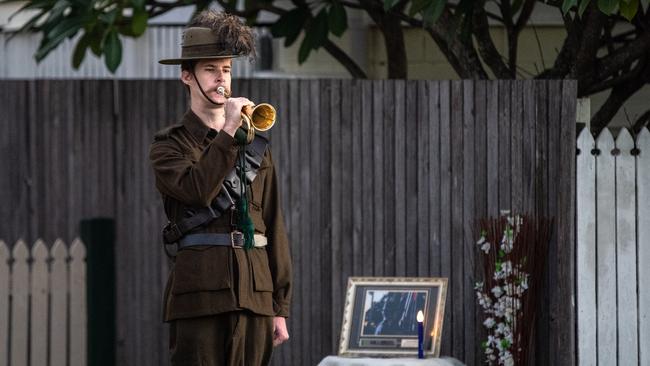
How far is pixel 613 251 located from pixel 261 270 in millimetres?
3164

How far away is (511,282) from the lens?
7.48m

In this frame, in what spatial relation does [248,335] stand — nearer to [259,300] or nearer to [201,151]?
[259,300]

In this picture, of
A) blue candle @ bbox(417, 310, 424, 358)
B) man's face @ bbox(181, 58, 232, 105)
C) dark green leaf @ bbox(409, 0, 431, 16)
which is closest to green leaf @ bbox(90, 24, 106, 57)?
dark green leaf @ bbox(409, 0, 431, 16)

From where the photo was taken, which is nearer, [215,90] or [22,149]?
[215,90]

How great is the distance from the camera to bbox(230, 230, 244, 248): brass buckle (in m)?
4.87

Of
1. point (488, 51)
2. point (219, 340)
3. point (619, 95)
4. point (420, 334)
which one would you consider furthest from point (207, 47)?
point (619, 95)

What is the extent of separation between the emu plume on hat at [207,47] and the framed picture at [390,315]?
8.78 ft

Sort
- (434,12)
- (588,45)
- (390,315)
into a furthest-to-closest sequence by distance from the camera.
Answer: (588,45) → (434,12) → (390,315)

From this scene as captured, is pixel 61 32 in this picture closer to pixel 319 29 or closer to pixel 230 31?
pixel 319 29

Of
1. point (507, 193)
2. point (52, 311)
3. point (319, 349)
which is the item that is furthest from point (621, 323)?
point (52, 311)

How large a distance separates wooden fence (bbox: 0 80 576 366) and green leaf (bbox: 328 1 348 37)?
1383 millimetres

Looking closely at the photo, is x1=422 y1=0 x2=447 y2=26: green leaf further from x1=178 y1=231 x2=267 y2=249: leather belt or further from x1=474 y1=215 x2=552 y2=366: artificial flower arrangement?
x1=178 y1=231 x2=267 y2=249: leather belt

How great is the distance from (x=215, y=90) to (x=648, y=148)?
134 inches

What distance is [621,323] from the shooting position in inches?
298
